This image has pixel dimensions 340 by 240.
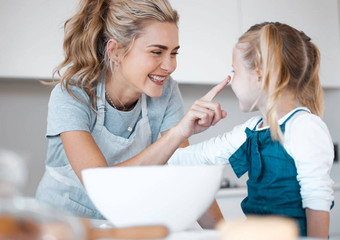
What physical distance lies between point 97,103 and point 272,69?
2.12 feet

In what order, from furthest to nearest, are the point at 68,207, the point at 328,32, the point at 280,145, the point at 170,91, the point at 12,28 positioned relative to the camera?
the point at 328,32, the point at 12,28, the point at 170,91, the point at 68,207, the point at 280,145

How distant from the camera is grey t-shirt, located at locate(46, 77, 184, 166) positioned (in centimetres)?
141

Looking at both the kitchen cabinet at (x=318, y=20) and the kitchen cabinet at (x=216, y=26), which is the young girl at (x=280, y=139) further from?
the kitchen cabinet at (x=318, y=20)

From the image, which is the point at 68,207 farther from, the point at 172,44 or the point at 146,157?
the point at 172,44

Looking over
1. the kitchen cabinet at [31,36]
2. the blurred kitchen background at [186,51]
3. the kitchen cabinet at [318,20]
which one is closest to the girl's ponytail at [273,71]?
the blurred kitchen background at [186,51]

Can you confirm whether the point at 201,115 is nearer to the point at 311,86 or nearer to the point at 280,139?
the point at 280,139

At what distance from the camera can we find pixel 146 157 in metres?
1.34

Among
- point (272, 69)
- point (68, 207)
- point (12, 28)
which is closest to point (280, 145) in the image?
point (272, 69)

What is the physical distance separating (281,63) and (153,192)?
0.78 metres

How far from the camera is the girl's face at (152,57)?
159 cm

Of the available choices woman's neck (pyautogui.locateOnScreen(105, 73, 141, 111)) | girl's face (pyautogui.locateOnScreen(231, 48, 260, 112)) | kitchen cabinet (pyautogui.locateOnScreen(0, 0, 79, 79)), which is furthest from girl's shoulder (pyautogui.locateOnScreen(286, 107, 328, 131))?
kitchen cabinet (pyautogui.locateOnScreen(0, 0, 79, 79))

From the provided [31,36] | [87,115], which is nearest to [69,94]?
[87,115]

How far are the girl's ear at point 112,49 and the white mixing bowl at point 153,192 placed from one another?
1.05m

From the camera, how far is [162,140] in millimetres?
1345
